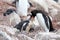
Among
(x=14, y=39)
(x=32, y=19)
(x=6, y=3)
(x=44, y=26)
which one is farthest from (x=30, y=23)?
(x=6, y=3)

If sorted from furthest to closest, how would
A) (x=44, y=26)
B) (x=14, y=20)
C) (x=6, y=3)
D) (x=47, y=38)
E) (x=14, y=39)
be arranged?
(x=6, y=3) < (x=14, y=20) < (x=44, y=26) < (x=14, y=39) < (x=47, y=38)

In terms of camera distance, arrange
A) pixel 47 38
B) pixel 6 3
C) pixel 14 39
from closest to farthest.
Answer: pixel 47 38
pixel 14 39
pixel 6 3

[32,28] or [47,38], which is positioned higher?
[47,38]

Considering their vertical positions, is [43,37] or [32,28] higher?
[43,37]

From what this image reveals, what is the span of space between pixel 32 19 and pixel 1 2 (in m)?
4.10

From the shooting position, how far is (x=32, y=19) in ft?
25.6

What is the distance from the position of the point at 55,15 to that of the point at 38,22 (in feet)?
11.3

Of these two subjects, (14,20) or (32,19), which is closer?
(32,19)

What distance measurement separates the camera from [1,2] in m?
11.5

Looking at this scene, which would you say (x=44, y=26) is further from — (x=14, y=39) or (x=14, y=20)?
(x=14, y=39)

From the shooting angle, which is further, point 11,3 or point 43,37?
point 11,3

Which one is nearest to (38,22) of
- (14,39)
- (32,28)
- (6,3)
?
(32,28)

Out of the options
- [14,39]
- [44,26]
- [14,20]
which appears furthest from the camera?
[14,20]

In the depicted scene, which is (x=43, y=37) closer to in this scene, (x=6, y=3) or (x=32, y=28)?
(x=32, y=28)
